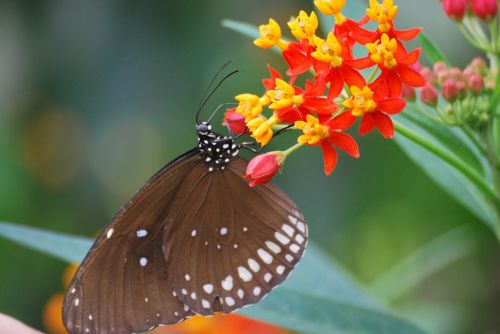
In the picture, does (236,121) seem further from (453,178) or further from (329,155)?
(453,178)

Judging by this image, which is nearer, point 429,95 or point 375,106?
point 375,106

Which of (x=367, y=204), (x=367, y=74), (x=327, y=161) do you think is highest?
(x=367, y=74)

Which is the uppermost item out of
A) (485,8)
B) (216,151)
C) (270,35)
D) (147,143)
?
(485,8)

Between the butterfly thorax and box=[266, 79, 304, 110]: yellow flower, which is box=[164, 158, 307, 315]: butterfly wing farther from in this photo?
box=[266, 79, 304, 110]: yellow flower

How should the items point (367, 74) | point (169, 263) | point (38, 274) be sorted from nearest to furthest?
point (367, 74) < point (169, 263) < point (38, 274)

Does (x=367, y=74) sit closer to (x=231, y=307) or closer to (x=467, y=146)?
(x=467, y=146)

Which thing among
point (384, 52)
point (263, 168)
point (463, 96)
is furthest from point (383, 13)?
point (263, 168)

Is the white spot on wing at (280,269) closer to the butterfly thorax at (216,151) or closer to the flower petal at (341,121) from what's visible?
the butterfly thorax at (216,151)

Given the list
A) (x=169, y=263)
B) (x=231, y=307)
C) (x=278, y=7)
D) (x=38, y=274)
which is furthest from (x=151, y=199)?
(x=278, y=7)
